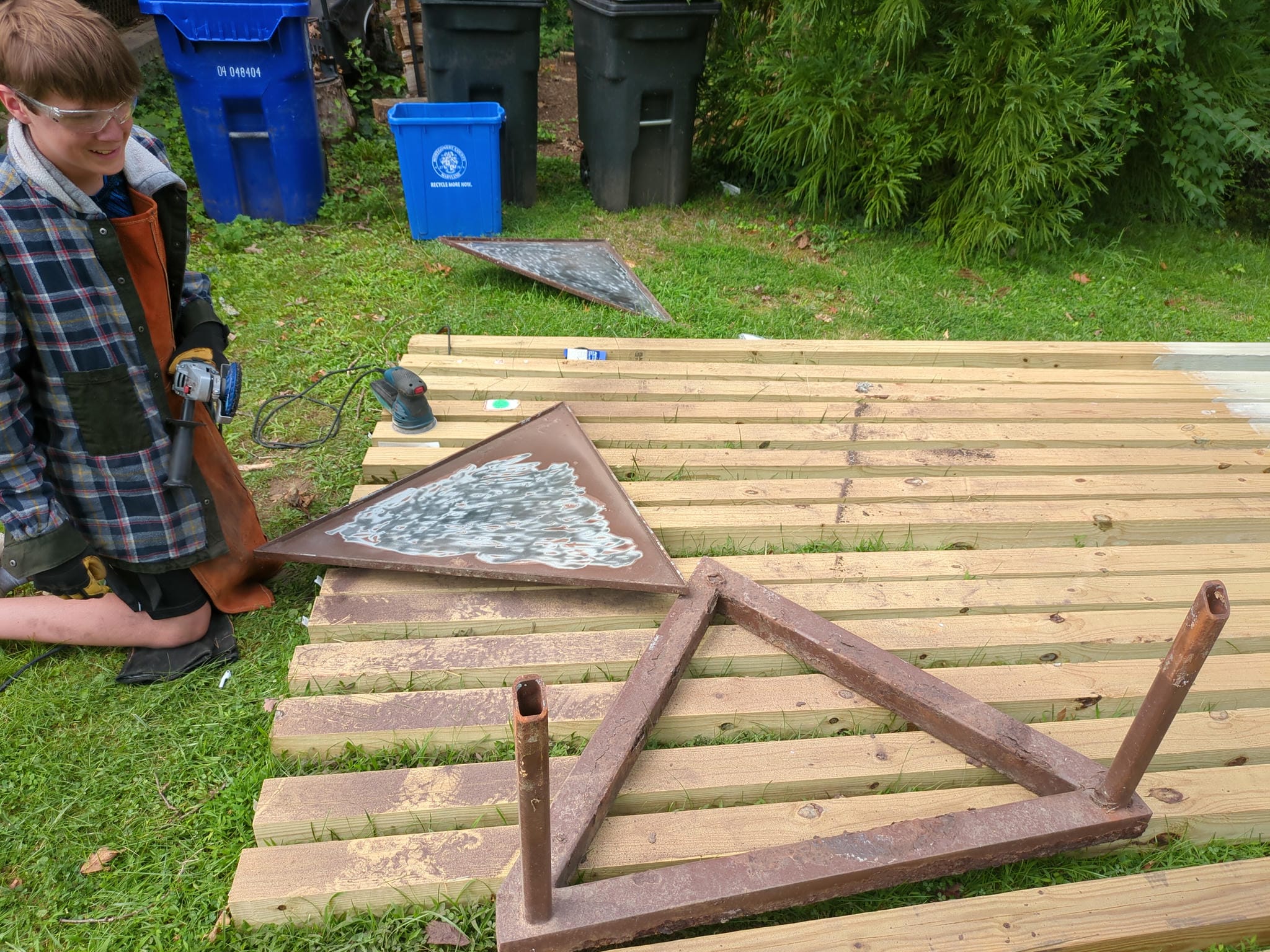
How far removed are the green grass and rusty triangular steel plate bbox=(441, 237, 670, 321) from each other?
139 millimetres

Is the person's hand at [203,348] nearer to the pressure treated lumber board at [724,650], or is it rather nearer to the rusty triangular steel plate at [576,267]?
the pressure treated lumber board at [724,650]

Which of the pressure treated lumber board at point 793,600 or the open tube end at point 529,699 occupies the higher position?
the open tube end at point 529,699

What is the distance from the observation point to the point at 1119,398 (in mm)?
3562

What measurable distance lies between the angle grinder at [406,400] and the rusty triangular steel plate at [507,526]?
284mm

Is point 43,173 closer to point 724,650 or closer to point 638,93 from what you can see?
point 724,650

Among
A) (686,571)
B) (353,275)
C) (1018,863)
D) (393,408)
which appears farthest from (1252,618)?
(353,275)

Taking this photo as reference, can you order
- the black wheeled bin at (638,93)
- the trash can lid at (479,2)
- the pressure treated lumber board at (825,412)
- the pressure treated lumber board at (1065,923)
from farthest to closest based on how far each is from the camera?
the black wheeled bin at (638,93), the trash can lid at (479,2), the pressure treated lumber board at (825,412), the pressure treated lumber board at (1065,923)

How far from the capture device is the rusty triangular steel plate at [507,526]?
2.38m

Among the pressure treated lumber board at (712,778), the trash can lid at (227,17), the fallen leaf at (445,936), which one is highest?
the trash can lid at (227,17)

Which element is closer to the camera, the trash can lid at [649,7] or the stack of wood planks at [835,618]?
the stack of wood planks at [835,618]

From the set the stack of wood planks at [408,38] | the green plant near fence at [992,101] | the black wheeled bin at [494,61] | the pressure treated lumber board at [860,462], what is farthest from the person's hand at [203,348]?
the stack of wood planks at [408,38]

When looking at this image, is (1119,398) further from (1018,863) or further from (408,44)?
(408,44)

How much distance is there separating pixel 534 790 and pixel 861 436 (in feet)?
7.36

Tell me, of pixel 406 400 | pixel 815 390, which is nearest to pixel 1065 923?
pixel 815 390
